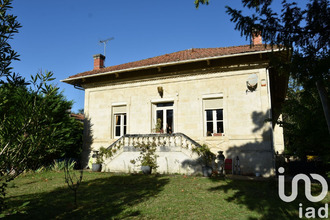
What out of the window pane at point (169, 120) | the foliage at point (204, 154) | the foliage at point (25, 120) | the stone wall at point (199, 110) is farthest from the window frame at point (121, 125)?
the foliage at point (25, 120)

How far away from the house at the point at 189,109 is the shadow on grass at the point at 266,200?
109 inches

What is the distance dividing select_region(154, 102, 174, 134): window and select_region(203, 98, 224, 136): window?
1888 mm

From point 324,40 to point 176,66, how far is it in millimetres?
9174

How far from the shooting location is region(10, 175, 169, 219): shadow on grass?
4.59m

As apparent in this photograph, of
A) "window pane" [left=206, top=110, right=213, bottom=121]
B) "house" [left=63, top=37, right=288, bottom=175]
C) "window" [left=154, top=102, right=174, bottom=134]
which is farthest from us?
"window" [left=154, top=102, right=174, bottom=134]

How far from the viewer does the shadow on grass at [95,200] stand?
4.59 metres

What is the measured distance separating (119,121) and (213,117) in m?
5.44

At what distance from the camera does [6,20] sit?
3.27 m

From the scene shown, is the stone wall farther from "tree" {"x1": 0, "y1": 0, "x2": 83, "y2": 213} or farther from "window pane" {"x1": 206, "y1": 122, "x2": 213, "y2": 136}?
"tree" {"x1": 0, "y1": 0, "x2": 83, "y2": 213}

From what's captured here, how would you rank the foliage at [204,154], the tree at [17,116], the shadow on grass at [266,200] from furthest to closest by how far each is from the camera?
1. the foliage at [204,154]
2. the shadow on grass at [266,200]
3. the tree at [17,116]

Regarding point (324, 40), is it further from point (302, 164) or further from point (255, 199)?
point (302, 164)

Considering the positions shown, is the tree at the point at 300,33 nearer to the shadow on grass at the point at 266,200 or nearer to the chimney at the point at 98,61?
the shadow on grass at the point at 266,200

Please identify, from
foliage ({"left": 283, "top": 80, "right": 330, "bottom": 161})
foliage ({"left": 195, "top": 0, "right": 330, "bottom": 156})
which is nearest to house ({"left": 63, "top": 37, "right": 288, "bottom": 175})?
foliage ({"left": 283, "top": 80, "right": 330, "bottom": 161})

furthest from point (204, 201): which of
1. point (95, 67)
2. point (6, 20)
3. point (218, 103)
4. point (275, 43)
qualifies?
point (95, 67)
